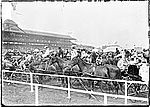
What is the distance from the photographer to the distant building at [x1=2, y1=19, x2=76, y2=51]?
5.12 feet

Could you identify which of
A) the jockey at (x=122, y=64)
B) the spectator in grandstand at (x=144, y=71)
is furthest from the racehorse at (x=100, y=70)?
the spectator in grandstand at (x=144, y=71)

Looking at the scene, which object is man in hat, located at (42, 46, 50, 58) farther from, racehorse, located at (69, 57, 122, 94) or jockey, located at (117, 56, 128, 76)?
jockey, located at (117, 56, 128, 76)

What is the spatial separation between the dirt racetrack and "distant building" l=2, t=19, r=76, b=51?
262mm

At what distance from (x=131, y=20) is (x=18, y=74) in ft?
2.57

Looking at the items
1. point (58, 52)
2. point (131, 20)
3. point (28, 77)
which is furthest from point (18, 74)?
point (131, 20)

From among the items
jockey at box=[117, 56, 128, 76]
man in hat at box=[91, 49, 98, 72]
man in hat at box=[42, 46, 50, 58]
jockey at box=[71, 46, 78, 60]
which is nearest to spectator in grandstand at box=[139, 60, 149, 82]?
jockey at box=[117, 56, 128, 76]

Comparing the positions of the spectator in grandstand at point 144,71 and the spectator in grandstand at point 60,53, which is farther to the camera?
the spectator in grandstand at point 60,53

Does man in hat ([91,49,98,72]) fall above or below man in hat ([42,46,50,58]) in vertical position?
below

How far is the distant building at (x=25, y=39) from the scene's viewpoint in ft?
5.12

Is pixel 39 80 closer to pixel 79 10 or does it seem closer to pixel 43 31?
pixel 43 31

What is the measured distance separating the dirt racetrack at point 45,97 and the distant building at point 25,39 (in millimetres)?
262

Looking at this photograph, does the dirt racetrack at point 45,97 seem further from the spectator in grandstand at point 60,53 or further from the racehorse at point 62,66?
the spectator in grandstand at point 60,53

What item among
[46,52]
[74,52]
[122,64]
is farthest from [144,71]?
[46,52]

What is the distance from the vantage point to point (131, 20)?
1465 millimetres
